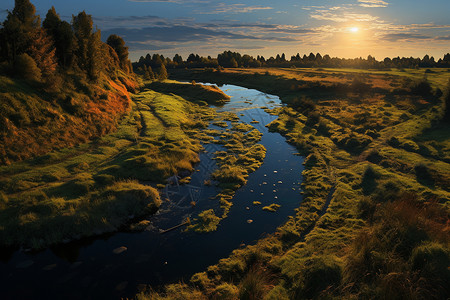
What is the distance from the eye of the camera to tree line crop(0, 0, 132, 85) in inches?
1599

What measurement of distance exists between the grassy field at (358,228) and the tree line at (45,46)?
4167 centimetres

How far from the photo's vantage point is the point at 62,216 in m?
21.1

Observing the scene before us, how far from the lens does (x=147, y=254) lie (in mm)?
19281

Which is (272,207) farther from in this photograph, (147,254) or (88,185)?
(88,185)

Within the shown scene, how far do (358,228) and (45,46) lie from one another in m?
54.1

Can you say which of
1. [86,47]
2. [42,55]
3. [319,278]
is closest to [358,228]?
[319,278]

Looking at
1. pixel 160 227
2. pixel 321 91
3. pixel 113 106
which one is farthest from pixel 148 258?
pixel 321 91

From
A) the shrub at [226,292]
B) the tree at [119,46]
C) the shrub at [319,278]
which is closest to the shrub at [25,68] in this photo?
the shrub at [226,292]

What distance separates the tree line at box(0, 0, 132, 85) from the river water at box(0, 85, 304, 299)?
31722 millimetres

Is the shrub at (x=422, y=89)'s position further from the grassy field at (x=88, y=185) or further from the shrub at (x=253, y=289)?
the shrub at (x=253, y=289)

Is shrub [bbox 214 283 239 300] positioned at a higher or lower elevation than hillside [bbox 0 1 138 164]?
lower

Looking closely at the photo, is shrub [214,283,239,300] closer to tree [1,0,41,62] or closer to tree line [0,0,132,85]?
tree line [0,0,132,85]

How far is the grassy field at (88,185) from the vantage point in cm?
2045

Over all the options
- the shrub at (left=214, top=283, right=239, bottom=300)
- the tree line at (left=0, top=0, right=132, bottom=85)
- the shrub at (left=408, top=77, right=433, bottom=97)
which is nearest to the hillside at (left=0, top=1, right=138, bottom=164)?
the tree line at (left=0, top=0, right=132, bottom=85)
